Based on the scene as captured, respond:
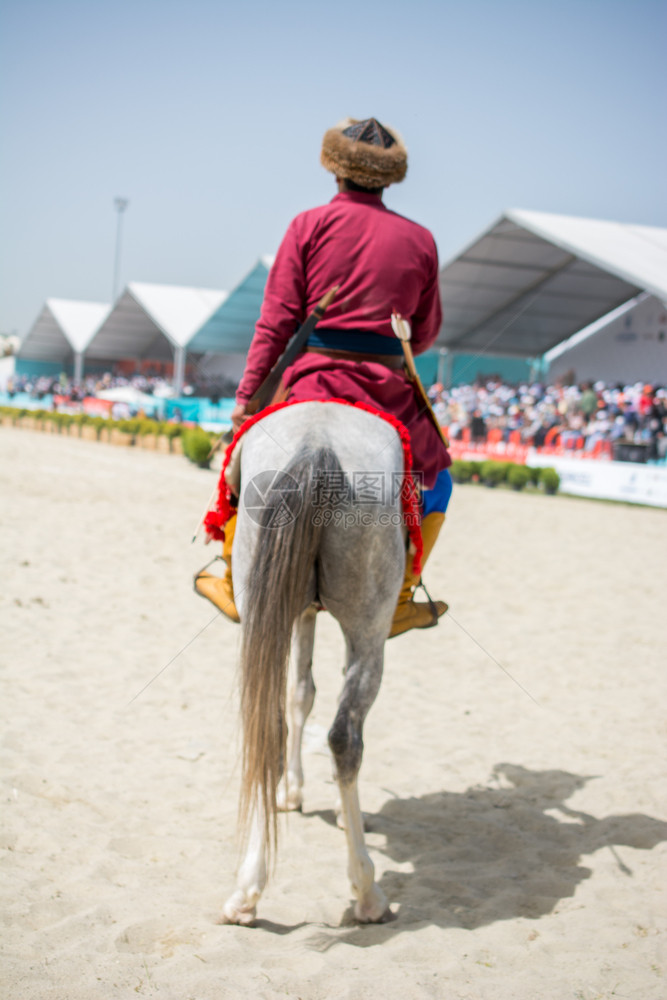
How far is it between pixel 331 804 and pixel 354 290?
7.86 ft

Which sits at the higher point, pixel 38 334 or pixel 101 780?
pixel 38 334

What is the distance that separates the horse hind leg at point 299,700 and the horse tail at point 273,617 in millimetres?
1181

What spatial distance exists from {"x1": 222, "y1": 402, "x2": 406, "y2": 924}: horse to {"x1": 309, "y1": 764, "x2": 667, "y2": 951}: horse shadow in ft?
0.79

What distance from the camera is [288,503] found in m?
→ 2.46

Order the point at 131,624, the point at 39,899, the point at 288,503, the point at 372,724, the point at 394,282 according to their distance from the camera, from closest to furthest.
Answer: the point at 288,503 → the point at 39,899 → the point at 394,282 → the point at 372,724 → the point at 131,624

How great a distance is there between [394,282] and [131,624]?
384cm

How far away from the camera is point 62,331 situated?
48500 millimetres

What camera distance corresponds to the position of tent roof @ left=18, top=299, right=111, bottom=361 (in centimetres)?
4531

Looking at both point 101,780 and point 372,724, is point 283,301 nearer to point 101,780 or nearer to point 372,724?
point 101,780

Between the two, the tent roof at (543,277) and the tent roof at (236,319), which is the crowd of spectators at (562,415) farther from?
the tent roof at (236,319)

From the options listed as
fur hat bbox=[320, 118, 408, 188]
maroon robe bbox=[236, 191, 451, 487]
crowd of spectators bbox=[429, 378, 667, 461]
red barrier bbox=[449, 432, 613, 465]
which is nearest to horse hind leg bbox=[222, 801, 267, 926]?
maroon robe bbox=[236, 191, 451, 487]

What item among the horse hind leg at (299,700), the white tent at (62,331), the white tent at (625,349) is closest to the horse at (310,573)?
the horse hind leg at (299,700)

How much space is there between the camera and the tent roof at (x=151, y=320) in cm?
3519

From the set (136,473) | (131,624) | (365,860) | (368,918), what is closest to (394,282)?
→ (365,860)
